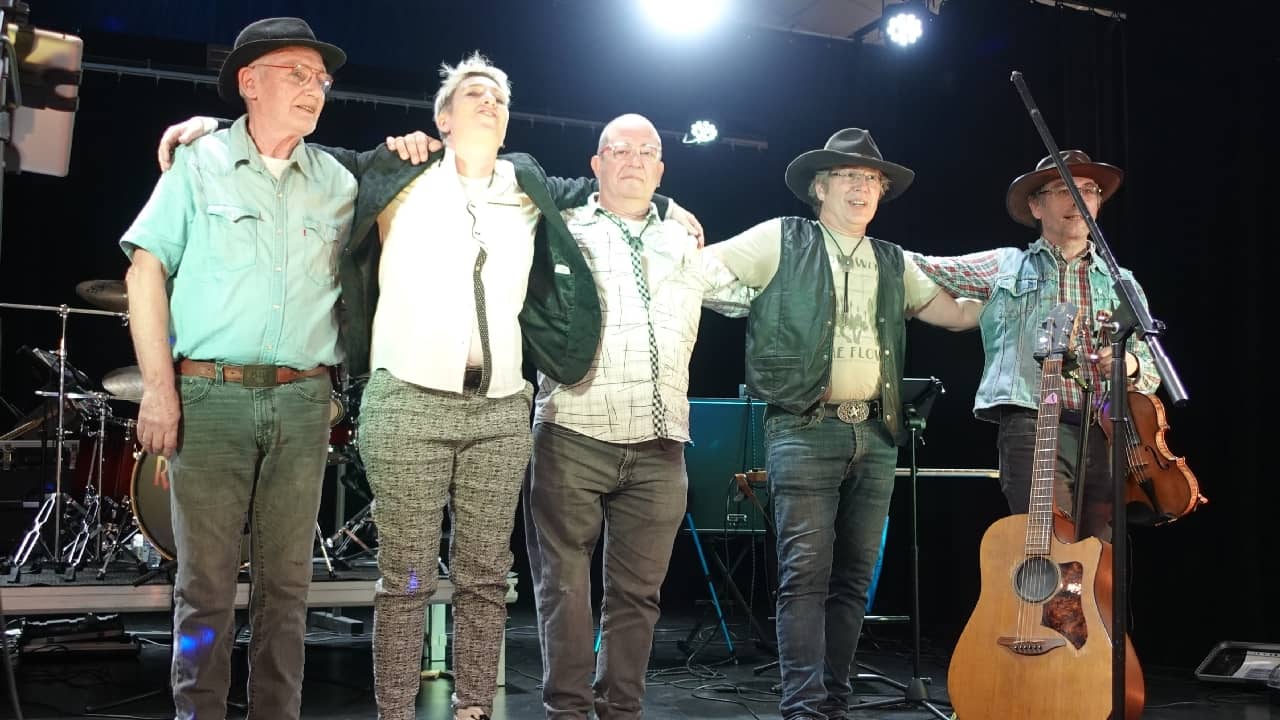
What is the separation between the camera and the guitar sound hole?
11.1ft

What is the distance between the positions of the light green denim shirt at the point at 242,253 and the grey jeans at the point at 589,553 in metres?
0.68

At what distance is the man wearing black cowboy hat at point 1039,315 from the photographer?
3672mm

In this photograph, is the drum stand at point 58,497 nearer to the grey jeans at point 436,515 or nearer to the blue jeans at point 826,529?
the grey jeans at point 436,515

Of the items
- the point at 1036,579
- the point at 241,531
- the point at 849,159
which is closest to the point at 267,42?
the point at 241,531

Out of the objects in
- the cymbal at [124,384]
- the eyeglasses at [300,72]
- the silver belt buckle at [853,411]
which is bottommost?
the silver belt buckle at [853,411]

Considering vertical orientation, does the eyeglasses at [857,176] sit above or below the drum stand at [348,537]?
above

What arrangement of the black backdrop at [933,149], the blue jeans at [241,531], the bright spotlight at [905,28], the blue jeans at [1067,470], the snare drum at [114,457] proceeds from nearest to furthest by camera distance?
the blue jeans at [241,531], the blue jeans at [1067,470], the black backdrop at [933,149], the snare drum at [114,457], the bright spotlight at [905,28]

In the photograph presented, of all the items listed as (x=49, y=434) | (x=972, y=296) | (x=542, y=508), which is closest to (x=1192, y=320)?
(x=972, y=296)

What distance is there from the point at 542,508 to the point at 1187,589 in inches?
149

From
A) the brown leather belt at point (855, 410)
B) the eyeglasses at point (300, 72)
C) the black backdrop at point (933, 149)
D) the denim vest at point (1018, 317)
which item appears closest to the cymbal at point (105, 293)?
the black backdrop at point (933, 149)

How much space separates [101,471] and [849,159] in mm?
4183

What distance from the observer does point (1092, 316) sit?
3.83 m

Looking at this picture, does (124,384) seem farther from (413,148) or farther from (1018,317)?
(1018,317)

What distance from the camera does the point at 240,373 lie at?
8.93 feet
